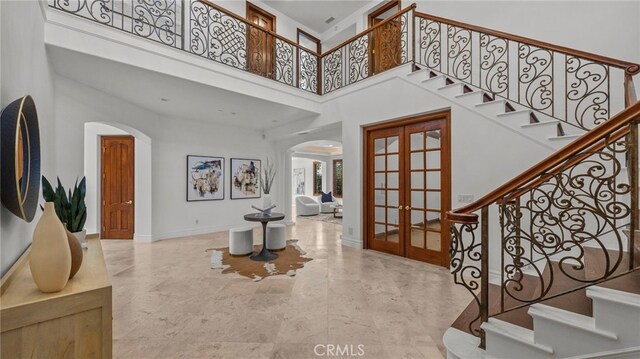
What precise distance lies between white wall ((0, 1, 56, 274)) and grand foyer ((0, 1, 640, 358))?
0.08 ft

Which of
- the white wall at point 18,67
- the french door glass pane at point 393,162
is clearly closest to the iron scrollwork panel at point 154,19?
the white wall at point 18,67

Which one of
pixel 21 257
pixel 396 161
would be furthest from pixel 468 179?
pixel 21 257

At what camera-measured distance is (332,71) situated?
5.80 m

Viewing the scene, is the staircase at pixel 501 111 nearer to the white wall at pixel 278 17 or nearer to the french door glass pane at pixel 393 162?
the french door glass pane at pixel 393 162

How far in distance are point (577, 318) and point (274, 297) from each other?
2.59 metres

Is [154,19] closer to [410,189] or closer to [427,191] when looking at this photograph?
[410,189]

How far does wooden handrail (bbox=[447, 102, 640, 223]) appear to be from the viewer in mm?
1421

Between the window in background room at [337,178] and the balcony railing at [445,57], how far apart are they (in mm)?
7446

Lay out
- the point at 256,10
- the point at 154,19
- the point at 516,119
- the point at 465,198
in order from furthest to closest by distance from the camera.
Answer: the point at 256,10, the point at 154,19, the point at 465,198, the point at 516,119

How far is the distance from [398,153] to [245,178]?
449 centimetres

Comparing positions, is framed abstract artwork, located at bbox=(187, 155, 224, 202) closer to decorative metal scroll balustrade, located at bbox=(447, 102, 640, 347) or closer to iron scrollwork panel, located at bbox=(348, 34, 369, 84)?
iron scrollwork panel, located at bbox=(348, 34, 369, 84)

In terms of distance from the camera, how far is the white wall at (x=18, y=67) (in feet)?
4.71

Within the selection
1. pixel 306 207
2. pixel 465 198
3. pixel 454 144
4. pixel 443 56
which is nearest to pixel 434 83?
pixel 454 144

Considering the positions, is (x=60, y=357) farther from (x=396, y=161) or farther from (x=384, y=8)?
(x=384, y=8)
